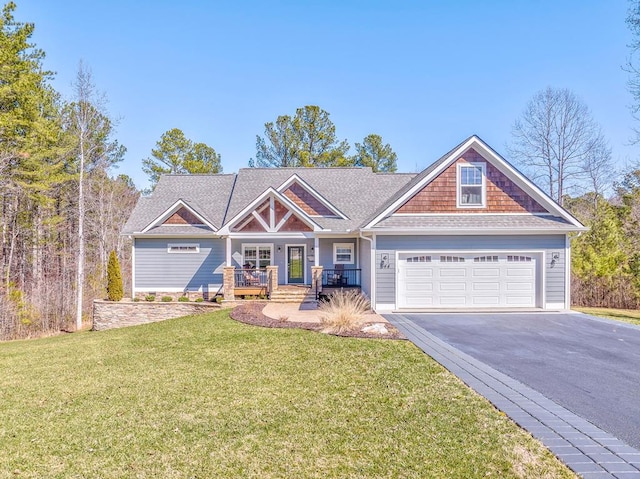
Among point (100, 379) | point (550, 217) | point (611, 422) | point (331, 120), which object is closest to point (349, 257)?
point (550, 217)

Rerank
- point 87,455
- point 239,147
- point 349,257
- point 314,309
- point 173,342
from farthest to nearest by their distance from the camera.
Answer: point 239,147 → point 349,257 → point 314,309 → point 173,342 → point 87,455

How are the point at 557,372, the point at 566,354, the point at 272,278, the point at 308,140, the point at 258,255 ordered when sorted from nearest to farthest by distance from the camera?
1. the point at 557,372
2. the point at 566,354
3. the point at 272,278
4. the point at 258,255
5. the point at 308,140

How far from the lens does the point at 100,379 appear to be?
23.4 ft

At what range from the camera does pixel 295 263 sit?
18.8 meters

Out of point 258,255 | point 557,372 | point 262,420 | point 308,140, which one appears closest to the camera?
point 262,420

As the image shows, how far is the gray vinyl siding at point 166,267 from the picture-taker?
18.0m

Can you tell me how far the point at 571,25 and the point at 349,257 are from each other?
13.5 meters

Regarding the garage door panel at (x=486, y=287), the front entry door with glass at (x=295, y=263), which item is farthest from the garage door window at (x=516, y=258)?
the front entry door with glass at (x=295, y=263)

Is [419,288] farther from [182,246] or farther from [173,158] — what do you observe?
[173,158]

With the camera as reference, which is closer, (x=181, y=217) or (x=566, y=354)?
(x=566, y=354)

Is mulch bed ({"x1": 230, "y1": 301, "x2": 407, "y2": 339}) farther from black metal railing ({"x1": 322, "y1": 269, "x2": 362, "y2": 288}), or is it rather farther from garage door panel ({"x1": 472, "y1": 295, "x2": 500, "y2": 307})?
garage door panel ({"x1": 472, "y1": 295, "x2": 500, "y2": 307})

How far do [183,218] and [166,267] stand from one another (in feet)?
8.36

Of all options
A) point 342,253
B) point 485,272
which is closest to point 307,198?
point 342,253

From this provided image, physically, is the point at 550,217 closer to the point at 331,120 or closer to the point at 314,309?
the point at 314,309
